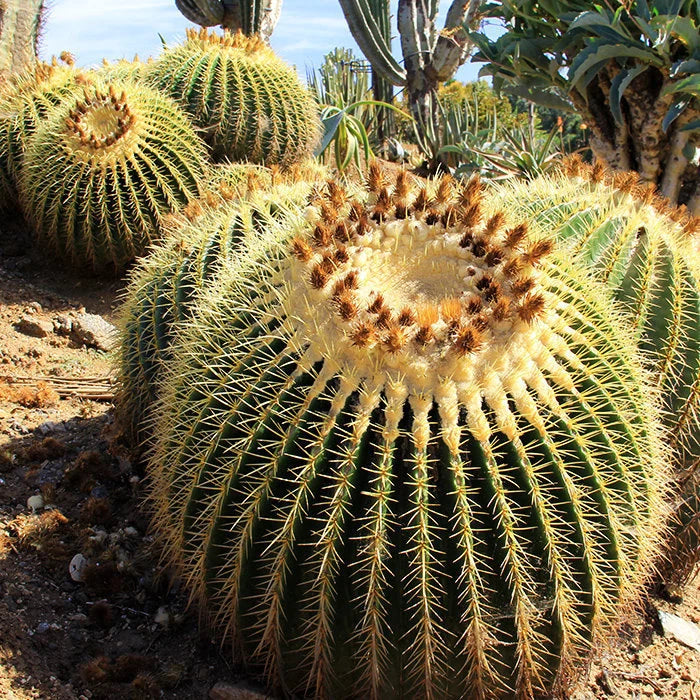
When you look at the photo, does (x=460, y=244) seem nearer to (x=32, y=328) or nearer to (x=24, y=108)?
(x=32, y=328)

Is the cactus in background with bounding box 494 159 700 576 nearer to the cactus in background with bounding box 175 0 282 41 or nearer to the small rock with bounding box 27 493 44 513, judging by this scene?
the small rock with bounding box 27 493 44 513

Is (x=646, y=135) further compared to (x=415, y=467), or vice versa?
(x=646, y=135)

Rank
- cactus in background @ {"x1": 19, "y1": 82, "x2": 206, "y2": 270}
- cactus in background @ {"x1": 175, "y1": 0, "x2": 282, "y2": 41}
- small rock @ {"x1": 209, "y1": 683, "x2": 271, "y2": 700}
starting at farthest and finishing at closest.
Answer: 1. cactus in background @ {"x1": 175, "y1": 0, "x2": 282, "y2": 41}
2. cactus in background @ {"x1": 19, "y1": 82, "x2": 206, "y2": 270}
3. small rock @ {"x1": 209, "y1": 683, "x2": 271, "y2": 700}

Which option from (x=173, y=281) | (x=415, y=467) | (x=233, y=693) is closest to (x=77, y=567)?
(x=233, y=693)

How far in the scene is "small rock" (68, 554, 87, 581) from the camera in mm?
3008

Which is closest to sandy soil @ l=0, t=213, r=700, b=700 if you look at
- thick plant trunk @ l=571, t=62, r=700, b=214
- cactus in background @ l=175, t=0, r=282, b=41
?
thick plant trunk @ l=571, t=62, r=700, b=214

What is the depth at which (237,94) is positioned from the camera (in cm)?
624

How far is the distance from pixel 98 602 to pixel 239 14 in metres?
10.5

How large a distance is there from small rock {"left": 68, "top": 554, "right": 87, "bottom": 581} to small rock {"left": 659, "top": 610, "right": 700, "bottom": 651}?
7.06 ft

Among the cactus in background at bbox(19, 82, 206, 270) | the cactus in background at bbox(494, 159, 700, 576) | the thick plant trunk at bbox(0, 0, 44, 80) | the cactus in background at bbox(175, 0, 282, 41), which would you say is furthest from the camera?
the cactus in background at bbox(175, 0, 282, 41)

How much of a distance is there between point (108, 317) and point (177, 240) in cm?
222

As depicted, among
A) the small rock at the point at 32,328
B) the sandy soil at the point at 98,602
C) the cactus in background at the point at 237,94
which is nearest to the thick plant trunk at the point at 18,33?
the cactus in background at the point at 237,94

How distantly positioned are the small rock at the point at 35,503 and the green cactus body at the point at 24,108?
357cm

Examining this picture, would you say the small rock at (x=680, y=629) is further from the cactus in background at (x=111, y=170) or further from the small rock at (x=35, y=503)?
the cactus in background at (x=111, y=170)
